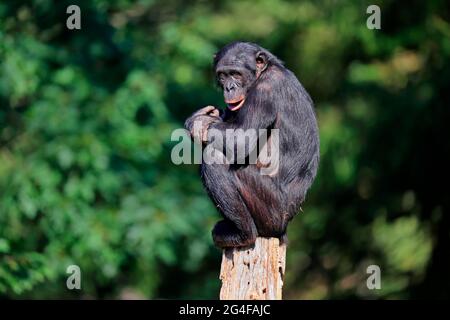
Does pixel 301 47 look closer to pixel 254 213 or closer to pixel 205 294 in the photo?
pixel 205 294

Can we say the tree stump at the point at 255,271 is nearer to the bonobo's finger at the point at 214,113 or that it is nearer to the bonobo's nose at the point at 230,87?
the bonobo's finger at the point at 214,113

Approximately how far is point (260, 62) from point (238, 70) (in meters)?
0.21

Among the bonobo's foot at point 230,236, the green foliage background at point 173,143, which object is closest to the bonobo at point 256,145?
the bonobo's foot at point 230,236

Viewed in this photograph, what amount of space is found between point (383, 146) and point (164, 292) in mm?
4115

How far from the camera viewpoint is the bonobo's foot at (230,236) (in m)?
6.56

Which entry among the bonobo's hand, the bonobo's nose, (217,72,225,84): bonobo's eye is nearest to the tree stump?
the bonobo's hand

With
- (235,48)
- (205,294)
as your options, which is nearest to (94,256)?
(205,294)

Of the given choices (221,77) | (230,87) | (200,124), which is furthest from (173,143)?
(200,124)

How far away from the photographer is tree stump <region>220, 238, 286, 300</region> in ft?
21.1

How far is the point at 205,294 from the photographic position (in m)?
13.6

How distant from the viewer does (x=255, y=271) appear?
6.45 meters

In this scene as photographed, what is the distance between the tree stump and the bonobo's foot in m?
0.05

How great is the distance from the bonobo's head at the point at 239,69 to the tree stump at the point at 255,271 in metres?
1.06

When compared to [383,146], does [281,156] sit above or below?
below
